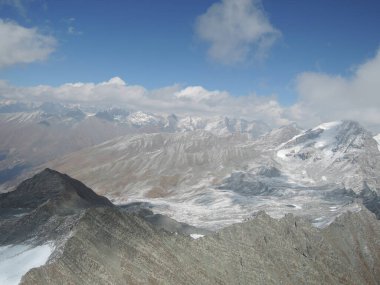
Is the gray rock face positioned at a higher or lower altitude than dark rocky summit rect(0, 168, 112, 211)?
lower

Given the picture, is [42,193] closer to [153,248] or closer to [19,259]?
[19,259]

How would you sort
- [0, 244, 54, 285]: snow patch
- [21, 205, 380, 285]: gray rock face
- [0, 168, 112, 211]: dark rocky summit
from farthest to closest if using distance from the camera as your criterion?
[0, 168, 112, 211]: dark rocky summit
[21, 205, 380, 285]: gray rock face
[0, 244, 54, 285]: snow patch

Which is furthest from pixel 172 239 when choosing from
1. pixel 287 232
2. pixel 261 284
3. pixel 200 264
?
pixel 287 232

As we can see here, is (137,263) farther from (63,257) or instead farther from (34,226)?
(34,226)

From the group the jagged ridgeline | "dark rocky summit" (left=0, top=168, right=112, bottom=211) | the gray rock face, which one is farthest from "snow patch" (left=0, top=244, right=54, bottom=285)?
"dark rocky summit" (left=0, top=168, right=112, bottom=211)

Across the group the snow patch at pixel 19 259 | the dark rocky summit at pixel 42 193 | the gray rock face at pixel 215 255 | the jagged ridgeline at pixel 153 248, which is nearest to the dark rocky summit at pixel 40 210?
the dark rocky summit at pixel 42 193

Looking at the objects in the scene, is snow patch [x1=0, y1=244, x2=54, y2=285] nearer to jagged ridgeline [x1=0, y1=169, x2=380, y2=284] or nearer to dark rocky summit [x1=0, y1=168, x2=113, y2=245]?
jagged ridgeline [x1=0, y1=169, x2=380, y2=284]
